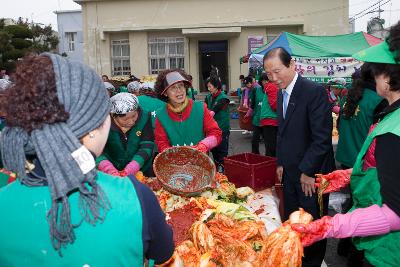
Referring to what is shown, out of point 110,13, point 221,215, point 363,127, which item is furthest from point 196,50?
point 221,215

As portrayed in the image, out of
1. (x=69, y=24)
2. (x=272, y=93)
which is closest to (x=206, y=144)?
(x=272, y=93)

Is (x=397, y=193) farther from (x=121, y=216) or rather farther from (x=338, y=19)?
(x=338, y=19)

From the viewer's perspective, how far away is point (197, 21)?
58.7 ft

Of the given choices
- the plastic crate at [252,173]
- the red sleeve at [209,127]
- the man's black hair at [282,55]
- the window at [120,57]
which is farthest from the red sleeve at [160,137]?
the window at [120,57]

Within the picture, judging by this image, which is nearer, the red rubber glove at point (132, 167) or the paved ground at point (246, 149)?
the red rubber glove at point (132, 167)

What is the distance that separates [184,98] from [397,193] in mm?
2392

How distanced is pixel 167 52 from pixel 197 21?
83.8 inches

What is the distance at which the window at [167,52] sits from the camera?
1847 centimetres

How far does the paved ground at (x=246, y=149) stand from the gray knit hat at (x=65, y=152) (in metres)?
3.35

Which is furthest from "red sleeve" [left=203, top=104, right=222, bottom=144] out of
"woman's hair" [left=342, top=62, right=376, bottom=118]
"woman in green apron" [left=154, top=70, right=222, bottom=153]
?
"woman's hair" [left=342, top=62, right=376, bottom=118]

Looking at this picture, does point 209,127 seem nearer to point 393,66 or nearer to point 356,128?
point 356,128

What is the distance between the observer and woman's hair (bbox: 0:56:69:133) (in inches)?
39.7

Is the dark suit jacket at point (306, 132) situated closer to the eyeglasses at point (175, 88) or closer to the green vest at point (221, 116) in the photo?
the eyeglasses at point (175, 88)

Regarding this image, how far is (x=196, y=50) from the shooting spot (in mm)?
18453
